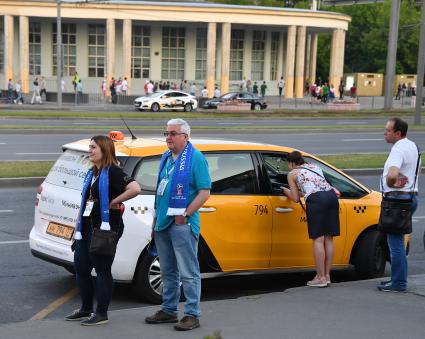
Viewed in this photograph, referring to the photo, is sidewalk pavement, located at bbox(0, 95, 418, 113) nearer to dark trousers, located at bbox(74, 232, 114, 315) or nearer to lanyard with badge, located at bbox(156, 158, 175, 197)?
dark trousers, located at bbox(74, 232, 114, 315)

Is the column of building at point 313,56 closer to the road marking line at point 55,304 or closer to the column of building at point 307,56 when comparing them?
the column of building at point 307,56

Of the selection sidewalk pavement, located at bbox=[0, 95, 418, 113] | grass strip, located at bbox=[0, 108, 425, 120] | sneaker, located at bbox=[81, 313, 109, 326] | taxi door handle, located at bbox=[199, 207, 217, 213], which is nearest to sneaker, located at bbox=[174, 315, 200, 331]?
sneaker, located at bbox=[81, 313, 109, 326]

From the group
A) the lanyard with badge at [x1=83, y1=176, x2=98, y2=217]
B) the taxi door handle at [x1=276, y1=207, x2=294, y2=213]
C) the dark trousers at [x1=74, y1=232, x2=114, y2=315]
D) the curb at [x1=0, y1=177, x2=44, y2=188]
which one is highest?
the lanyard with badge at [x1=83, y1=176, x2=98, y2=217]

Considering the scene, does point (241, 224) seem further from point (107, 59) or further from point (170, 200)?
point (107, 59)

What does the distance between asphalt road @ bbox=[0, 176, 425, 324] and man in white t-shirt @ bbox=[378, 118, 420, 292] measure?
149 cm

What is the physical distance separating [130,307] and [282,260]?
171cm

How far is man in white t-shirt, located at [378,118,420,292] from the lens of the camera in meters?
7.05

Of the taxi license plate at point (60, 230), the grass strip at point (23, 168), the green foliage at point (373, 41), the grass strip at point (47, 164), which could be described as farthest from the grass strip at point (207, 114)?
the green foliage at point (373, 41)

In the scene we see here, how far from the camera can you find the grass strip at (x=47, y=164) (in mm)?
15773

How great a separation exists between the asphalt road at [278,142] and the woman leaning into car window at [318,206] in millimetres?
12542

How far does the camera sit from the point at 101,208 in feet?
19.6

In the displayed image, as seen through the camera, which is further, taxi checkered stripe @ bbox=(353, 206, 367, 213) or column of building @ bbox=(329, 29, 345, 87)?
column of building @ bbox=(329, 29, 345, 87)

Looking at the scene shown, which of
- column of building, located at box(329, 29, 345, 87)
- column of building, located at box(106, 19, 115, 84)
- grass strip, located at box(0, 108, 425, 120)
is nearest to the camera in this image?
grass strip, located at box(0, 108, 425, 120)

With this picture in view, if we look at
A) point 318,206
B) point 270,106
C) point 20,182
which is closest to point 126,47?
point 270,106
